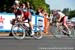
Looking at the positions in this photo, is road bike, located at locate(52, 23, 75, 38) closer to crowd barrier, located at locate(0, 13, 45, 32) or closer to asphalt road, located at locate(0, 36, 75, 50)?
asphalt road, located at locate(0, 36, 75, 50)

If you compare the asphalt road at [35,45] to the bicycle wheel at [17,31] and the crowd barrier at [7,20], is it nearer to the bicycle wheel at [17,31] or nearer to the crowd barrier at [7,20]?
the bicycle wheel at [17,31]

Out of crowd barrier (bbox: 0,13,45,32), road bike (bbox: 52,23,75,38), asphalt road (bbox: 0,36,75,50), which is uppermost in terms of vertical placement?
crowd barrier (bbox: 0,13,45,32)

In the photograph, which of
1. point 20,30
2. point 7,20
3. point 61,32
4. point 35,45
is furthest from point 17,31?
point 7,20

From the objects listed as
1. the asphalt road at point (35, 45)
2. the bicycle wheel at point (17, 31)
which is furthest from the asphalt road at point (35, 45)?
the bicycle wheel at point (17, 31)

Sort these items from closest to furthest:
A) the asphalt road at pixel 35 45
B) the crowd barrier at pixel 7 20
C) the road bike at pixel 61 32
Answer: the asphalt road at pixel 35 45
the road bike at pixel 61 32
the crowd barrier at pixel 7 20

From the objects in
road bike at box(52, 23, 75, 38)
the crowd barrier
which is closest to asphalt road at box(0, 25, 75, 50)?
road bike at box(52, 23, 75, 38)

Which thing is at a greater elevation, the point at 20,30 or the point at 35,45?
the point at 20,30

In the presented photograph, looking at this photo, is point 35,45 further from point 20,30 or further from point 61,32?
point 61,32

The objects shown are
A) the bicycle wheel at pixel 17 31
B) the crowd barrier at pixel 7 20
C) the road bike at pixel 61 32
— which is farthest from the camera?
the crowd barrier at pixel 7 20

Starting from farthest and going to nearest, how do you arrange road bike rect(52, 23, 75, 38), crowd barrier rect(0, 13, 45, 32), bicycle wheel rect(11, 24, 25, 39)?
1. crowd barrier rect(0, 13, 45, 32)
2. road bike rect(52, 23, 75, 38)
3. bicycle wheel rect(11, 24, 25, 39)

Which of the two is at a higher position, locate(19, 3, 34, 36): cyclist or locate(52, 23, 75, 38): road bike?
locate(19, 3, 34, 36): cyclist

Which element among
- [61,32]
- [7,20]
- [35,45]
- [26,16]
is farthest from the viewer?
[7,20]

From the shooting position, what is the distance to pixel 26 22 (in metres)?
16.6

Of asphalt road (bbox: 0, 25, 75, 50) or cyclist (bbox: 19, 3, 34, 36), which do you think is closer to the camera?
asphalt road (bbox: 0, 25, 75, 50)
